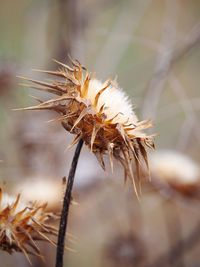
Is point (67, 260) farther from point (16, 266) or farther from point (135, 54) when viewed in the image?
point (135, 54)

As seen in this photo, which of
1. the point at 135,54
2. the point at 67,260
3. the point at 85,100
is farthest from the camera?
the point at 135,54

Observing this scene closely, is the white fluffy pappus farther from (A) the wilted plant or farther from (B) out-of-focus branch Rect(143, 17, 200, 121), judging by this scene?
(B) out-of-focus branch Rect(143, 17, 200, 121)

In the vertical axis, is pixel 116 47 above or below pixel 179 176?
above

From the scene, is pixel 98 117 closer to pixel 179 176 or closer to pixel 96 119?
pixel 96 119

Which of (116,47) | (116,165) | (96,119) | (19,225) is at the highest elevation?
(116,47)

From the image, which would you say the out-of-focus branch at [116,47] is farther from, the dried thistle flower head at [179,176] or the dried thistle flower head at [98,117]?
the dried thistle flower head at [98,117]

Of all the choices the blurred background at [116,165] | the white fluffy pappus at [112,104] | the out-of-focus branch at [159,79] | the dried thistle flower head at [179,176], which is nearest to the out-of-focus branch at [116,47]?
the blurred background at [116,165]

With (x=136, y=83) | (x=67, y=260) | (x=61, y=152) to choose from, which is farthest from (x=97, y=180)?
(x=136, y=83)

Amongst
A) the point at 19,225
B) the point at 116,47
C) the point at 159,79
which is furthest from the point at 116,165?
the point at 19,225
